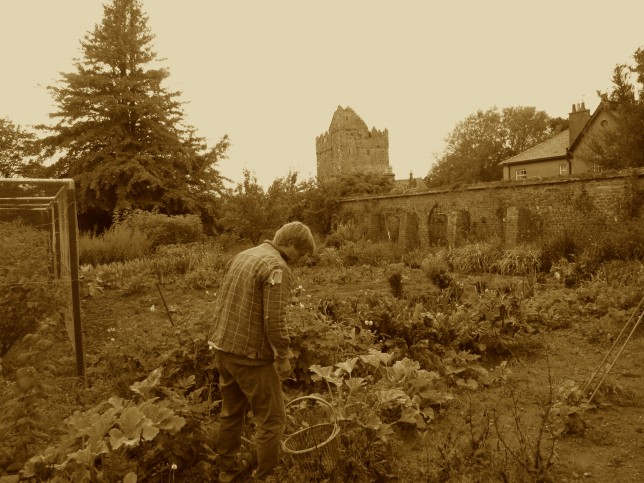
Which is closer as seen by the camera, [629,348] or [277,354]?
[277,354]

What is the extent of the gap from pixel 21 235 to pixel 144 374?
387 cm

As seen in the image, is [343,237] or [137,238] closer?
[137,238]

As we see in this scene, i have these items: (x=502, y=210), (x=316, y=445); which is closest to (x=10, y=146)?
(x=502, y=210)

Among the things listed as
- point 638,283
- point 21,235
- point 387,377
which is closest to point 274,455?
point 387,377

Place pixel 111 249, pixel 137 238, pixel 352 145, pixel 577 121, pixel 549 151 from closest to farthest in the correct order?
pixel 111 249
pixel 137 238
pixel 577 121
pixel 549 151
pixel 352 145

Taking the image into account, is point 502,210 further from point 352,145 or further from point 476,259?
point 352,145

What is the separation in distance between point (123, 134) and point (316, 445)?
2351 centimetres

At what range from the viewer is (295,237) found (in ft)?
10.9

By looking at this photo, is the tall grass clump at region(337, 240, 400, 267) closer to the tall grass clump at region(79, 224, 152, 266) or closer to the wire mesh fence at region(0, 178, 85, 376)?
the tall grass clump at region(79, 224, 152, 266)

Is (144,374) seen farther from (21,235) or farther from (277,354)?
(21,235)

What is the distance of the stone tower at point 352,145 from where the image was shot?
63.6 metres

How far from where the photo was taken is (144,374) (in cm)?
455

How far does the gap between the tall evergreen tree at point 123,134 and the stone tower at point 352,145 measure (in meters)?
39.0

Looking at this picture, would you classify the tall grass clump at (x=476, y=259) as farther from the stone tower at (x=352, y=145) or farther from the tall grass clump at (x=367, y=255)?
the stone tower at (x=352, y=145)
